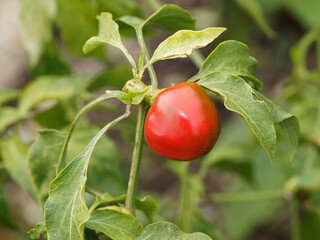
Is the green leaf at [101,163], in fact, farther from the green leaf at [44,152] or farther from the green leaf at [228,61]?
the green leaf at [228,61]

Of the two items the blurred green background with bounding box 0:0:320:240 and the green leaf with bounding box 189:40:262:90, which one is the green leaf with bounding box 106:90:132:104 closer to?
the green leaf with bounding box 189:40:262:90

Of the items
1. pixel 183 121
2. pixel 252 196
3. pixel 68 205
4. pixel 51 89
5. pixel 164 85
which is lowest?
pixel 164 85

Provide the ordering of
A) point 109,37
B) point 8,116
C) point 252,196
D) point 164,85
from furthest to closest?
point 164,85, point 252,196, point 8,116, point 109,37

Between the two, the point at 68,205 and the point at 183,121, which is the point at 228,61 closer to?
the point at 183,121

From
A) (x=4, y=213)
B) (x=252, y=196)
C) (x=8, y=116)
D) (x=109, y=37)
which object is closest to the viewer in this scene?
(x=109, y=37)

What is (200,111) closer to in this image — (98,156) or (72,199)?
(72,199)

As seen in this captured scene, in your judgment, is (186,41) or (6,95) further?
(6,95)

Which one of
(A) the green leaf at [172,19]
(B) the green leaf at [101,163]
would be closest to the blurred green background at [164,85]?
(B) the green leaf at [101,163]

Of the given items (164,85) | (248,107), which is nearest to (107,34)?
(248,107)
